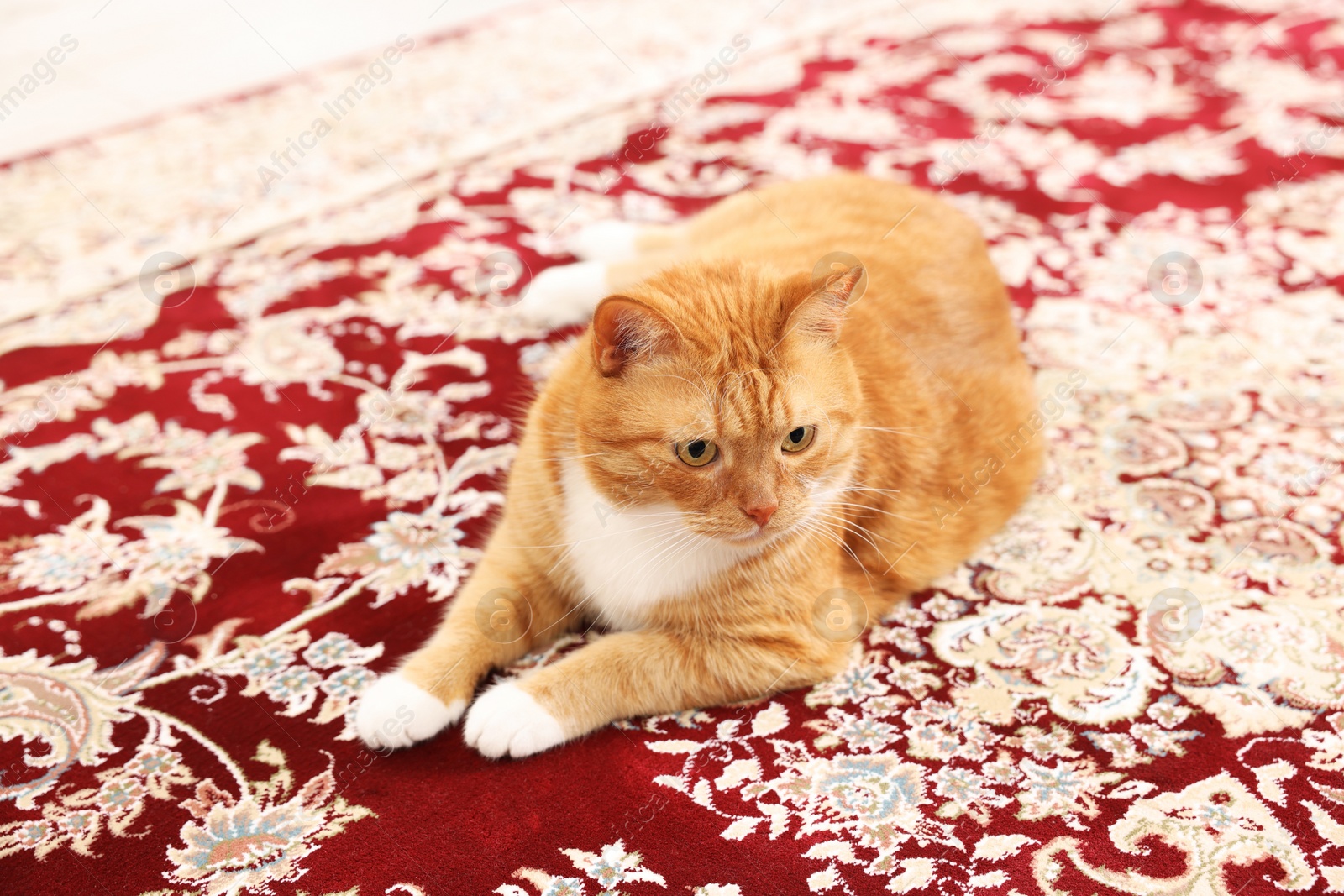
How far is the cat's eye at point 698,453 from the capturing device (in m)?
1.23

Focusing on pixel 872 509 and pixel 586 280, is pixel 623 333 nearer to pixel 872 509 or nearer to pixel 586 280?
pixel 872 509

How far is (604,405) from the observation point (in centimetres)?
127

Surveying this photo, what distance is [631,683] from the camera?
1363mm

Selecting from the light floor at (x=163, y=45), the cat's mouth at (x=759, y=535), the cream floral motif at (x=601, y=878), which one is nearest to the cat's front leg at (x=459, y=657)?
the cream floral motif at (x=601, y=878)

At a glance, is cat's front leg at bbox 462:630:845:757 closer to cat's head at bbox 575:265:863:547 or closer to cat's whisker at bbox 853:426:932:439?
cat's head at bbox 575:265:863:547

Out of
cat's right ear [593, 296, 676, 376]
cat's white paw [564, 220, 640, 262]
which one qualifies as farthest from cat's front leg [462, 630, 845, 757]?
cat's white paw [564, 220, 640, 262]

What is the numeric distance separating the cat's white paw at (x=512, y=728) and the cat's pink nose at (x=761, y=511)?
38cm

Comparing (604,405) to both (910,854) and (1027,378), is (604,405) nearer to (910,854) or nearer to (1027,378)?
(910,854)

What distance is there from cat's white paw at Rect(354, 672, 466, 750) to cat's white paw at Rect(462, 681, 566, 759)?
0.15 ft

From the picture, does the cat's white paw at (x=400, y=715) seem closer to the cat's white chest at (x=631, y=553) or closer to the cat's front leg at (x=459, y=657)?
the cat's front leg at (x=459, y=657)

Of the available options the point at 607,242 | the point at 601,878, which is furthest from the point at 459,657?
the point at 607,242

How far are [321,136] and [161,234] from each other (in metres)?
0.68

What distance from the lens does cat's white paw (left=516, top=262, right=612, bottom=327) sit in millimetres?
2143

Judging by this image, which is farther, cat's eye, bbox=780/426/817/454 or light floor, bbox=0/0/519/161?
light floor, bbox=0/0/519/161
